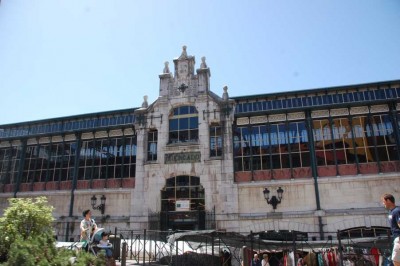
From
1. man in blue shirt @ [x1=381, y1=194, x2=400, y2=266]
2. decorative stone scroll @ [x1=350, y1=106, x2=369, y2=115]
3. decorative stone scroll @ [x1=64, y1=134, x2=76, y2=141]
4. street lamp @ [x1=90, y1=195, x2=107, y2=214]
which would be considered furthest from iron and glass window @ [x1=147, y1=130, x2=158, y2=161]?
man in blue shirt @ [x1=381, y1=194, x2=400, y2=266]

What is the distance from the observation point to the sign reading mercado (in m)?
25.9

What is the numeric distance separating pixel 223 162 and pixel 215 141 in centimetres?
190

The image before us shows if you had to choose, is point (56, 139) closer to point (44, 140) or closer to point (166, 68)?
point (44, 140)

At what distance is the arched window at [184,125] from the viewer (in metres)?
26.9

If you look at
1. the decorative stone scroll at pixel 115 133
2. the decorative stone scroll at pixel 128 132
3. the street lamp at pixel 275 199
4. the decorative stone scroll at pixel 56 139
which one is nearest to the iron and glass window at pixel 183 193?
Answer: the street lamp at pixel 275 199

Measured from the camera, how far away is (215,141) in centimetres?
2611

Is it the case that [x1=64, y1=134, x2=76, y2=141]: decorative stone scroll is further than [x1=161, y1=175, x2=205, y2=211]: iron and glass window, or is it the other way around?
[x1=64, y1=134, x2=76, y2=141]: decorative stone scroll

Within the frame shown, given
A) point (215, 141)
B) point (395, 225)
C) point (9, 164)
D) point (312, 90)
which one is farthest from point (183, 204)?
point (395, 225)

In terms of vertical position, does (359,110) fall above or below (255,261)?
above

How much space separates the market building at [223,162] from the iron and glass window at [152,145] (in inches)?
3.5

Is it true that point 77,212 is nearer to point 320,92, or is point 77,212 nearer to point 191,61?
point 191,61

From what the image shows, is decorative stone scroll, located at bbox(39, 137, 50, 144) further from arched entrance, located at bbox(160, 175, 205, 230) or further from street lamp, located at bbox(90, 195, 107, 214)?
arched entrance, located at bbox(160, 175, 205, 230)

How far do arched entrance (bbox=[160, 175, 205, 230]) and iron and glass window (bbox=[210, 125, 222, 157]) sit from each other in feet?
7.87

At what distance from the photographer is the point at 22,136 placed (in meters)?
31.3
